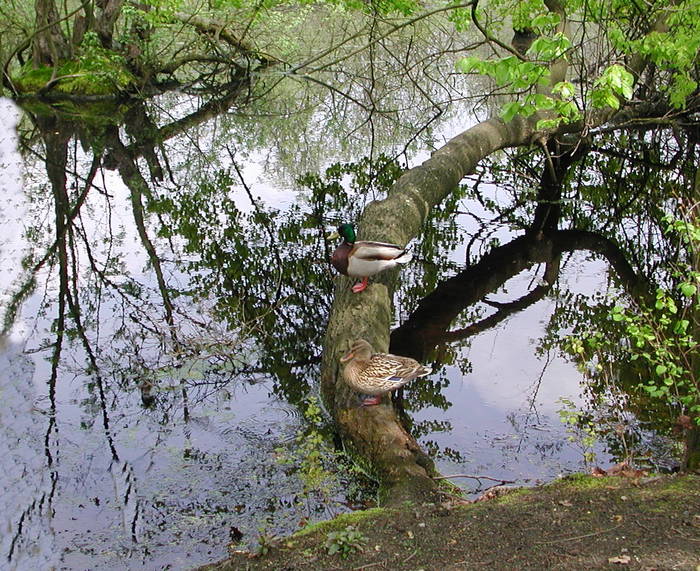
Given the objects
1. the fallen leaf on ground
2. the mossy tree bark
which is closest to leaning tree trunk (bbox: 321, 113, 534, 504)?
the mossy tree bark

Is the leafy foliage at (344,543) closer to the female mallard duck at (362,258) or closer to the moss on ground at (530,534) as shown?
the moss on ground at (530,534)

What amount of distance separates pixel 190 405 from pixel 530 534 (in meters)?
3.67

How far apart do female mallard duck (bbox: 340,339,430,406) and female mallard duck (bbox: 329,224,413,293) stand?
1.13 m

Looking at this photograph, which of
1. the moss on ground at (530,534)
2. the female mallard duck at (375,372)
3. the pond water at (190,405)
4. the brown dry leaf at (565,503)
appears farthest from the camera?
the female mallard duck at (375,372)

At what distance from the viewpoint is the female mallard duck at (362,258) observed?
261 inches

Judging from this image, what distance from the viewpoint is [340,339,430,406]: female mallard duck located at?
559 centimetres

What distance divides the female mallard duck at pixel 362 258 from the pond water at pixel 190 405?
1210 mm

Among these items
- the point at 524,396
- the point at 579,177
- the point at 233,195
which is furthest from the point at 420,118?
the point at 524,396

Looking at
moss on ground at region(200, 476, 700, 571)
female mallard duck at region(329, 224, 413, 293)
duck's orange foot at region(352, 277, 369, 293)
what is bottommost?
moss on ground at region(200, 476, 700, 571)

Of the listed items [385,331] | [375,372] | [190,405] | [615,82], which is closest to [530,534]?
[375,372]

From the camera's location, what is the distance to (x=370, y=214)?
336 inches

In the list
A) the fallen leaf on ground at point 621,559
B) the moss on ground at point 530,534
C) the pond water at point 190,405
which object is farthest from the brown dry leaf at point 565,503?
the pond water at point 190,405

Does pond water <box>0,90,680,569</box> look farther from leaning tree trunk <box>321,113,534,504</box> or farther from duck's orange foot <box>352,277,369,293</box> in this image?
duck's orange foot <box>352,277,369,293</box>

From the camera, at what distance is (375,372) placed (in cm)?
562
